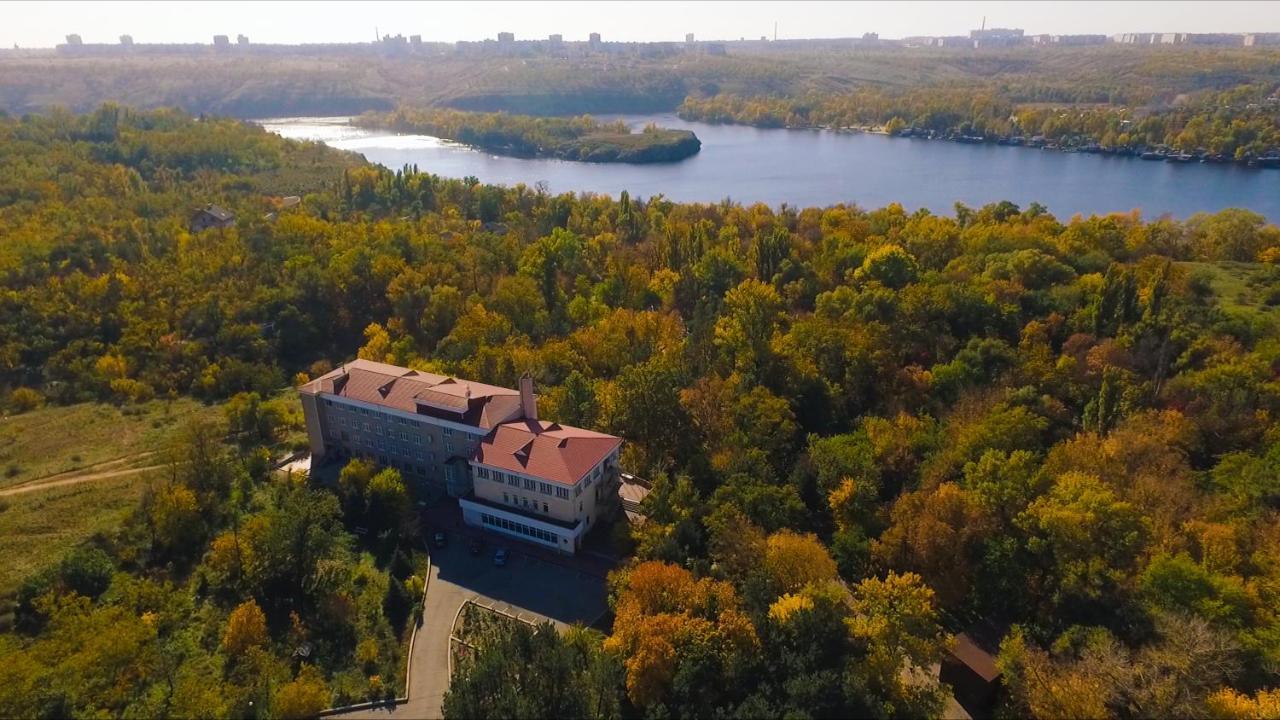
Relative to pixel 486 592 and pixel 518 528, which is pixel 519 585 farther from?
pixel 518 528

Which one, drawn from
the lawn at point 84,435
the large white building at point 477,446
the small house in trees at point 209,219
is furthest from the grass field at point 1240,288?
the small house in trees at point 209,219

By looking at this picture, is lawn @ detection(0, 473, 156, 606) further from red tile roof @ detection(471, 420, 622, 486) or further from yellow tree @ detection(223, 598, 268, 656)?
red tile roof @ detection(471, 420, 622, 486)

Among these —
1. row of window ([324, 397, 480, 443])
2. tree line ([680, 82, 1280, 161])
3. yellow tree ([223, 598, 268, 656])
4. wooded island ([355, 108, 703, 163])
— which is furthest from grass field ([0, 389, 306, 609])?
tree line ([680, 82, 1280, 161])

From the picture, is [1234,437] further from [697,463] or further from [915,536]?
[697,463]

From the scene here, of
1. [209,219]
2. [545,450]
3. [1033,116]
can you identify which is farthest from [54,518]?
[1033,116]

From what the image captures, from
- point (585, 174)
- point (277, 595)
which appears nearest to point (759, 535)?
point (277, 595)
